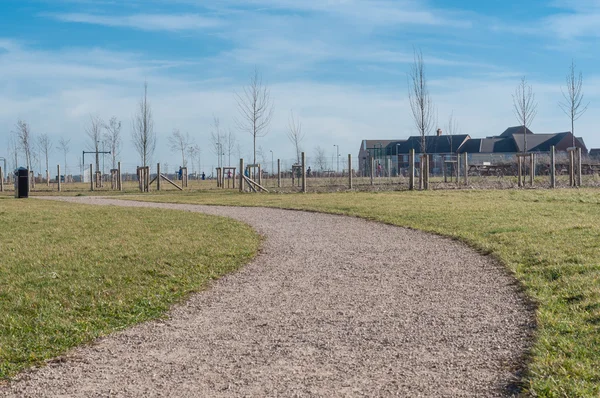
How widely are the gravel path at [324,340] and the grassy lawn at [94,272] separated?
1.31ft

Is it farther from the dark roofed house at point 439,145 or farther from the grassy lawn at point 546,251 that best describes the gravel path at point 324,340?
the dark roofed house at point 439,145

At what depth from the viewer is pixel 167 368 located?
492cm

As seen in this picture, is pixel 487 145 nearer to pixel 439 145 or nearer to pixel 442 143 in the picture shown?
pixel 442 143

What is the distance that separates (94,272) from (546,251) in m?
6.64

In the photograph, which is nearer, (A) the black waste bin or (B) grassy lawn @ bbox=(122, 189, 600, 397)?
(B) grassy lawn @ bbox=(122, 189, 600, 397)

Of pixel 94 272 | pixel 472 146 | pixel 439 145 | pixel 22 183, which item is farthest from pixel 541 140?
pixel 94 272

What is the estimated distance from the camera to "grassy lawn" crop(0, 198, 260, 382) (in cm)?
611

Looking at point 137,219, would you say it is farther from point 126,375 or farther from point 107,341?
point 126,375

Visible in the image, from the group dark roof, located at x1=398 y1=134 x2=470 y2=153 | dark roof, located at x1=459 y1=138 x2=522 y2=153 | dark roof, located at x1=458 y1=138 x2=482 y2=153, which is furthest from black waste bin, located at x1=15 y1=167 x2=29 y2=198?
dark roof, located at x1=458 y1=138 x2=482 y2=153

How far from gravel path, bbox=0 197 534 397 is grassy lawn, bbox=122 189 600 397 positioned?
0.22 metres

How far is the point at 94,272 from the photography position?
8.83m

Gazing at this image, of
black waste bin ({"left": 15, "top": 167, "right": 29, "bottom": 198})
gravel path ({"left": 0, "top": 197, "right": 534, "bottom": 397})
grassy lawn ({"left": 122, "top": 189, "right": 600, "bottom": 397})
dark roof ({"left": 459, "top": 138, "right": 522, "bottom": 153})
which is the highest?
dark roof ({"left": 459, "top": 138, "right": 522, "bottom": 153})

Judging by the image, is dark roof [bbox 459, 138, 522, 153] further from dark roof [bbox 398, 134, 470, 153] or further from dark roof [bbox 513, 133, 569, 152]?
dark roof [bbox 513, 133, 569, 152]

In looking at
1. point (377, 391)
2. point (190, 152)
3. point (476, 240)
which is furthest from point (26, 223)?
point (190, 152)
